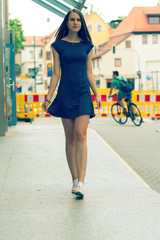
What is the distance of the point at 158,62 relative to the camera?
72.6 meters

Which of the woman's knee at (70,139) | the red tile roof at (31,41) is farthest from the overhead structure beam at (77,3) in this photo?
the red tile roof at (31,41)

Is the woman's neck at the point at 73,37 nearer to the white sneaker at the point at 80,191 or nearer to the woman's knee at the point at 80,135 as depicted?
the woman's knee at the point at 80,135

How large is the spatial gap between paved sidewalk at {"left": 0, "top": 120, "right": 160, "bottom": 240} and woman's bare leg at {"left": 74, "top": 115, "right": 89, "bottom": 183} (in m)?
0.27

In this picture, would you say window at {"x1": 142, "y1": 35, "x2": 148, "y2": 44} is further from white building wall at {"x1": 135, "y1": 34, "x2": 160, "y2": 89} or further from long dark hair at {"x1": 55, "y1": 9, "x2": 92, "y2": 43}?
long dark hair at {"x1": 55, "y1": 9, "x2": 92, "y2": 43}

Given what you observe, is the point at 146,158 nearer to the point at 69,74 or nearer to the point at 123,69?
the point at 69,74

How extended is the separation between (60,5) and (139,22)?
64508 mm

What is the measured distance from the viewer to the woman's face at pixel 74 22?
5.43 meters

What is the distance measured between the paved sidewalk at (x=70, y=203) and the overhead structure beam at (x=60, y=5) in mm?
4584

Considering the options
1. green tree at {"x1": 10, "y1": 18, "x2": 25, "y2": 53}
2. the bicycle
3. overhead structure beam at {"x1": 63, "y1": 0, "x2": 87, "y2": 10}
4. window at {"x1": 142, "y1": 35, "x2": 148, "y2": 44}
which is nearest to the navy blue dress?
overhead structure beam at {"x1": 63, "y1": 0, "x2": 87, "y2": 10}

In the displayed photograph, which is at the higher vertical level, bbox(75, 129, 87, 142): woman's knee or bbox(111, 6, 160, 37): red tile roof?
bbox(111, 6, 160, 37): red tile roof

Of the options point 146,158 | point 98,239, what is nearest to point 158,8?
point 146,158

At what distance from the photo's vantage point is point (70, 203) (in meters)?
5.12

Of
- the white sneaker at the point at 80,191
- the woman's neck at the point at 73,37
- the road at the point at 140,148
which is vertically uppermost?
the woman's neck at the point at 73,37

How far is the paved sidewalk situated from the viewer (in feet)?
13.5
